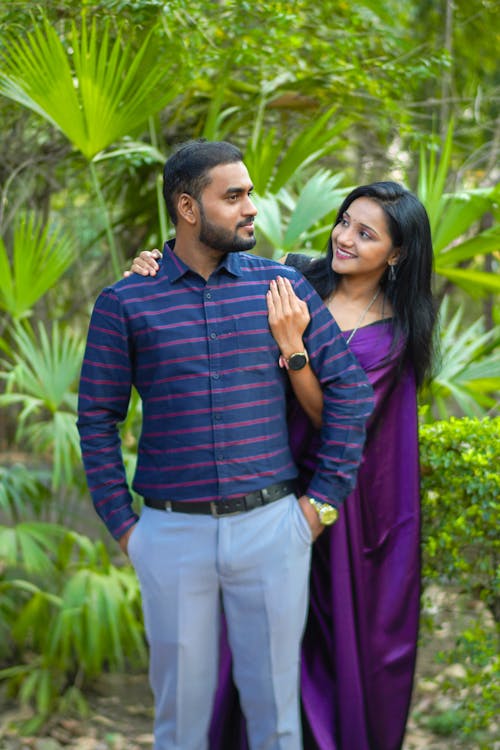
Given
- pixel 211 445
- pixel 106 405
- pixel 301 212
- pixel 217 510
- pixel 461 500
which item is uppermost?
pixel 301 212

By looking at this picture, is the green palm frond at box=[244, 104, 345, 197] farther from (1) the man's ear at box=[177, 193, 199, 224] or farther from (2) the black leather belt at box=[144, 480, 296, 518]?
(2) the black leather belt at box=[144, 480, 296, 518]

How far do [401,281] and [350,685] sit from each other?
1.09 metres

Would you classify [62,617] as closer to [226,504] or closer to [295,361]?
[226,504]

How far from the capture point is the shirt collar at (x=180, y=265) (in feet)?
6.70

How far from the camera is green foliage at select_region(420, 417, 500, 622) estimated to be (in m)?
2.62

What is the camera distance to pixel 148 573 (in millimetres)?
2035

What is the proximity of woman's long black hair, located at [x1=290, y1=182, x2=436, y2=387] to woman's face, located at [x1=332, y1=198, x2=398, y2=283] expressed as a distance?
0.02 m

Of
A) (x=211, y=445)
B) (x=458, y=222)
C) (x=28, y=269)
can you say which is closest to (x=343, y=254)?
(x=211, y=445)

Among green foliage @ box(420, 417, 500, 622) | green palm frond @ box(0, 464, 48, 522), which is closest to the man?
green foliage @ box(420, 417, 500, 622)

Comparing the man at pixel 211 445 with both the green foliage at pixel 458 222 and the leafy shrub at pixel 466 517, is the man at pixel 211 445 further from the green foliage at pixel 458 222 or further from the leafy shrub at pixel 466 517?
the green foliage at pixel 458 222

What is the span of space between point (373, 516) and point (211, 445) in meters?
0.66

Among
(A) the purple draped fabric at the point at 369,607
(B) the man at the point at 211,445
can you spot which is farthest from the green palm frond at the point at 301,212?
(B) the man at the point at 211,445

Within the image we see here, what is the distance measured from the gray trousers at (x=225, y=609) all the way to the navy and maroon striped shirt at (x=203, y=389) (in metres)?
0.08

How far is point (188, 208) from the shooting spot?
6.62 feet
